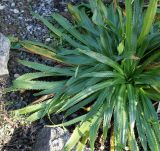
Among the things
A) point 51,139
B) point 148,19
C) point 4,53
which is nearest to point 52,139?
point 51,139

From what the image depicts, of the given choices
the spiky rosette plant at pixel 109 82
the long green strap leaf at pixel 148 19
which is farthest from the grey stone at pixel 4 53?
the long green strap leaf at pixel 148 19

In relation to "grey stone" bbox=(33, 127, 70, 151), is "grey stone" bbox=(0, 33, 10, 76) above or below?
above

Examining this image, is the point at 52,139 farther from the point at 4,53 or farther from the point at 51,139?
the point at 4,53

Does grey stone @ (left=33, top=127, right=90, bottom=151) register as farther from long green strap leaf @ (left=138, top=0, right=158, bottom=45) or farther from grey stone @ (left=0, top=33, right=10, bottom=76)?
long green strap leaf @ (left=138, top=0, right=158, bottom=45)

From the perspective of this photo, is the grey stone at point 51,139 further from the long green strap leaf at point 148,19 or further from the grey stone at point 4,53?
the long green strap leaf at point 148,19

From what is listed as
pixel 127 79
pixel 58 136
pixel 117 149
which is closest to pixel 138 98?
pixel 127 79

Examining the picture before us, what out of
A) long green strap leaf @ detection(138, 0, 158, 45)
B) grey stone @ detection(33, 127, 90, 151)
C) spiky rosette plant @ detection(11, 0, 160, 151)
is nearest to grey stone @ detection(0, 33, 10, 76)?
→ spiky rosette plant @ detection(11, 0, 160, 151)
